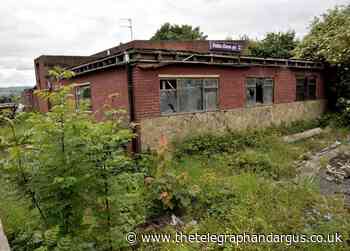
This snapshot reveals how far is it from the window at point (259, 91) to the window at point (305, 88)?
2214 millimetres

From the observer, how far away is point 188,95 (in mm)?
8484

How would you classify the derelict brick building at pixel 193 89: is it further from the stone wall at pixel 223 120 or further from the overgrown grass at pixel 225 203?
the overgrown grass at pixel 225 203

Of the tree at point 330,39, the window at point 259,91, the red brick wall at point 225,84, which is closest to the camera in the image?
the red brick wall at point 225,84

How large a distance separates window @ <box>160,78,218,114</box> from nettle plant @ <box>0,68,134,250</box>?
17.3 ft

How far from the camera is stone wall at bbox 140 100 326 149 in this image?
7.48 m

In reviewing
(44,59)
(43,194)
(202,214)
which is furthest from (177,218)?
(44,59)

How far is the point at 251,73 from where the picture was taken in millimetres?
10289

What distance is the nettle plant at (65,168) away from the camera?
2.46 m

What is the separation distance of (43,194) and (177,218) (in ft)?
7.75

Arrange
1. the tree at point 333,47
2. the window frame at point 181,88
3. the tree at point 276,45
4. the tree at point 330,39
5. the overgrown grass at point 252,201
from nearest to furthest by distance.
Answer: the overgrown grass at point 252,201
the window frame at point 181,88
the tree at point 330,39
the tree at point 333,47
the tree at point 276,45

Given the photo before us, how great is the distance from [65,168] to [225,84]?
25.7 feet

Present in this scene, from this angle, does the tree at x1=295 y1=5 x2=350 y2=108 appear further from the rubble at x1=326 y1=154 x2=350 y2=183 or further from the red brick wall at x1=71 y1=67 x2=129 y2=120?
the red brick wall at x1=71 y1=67 x2=129 y2=120

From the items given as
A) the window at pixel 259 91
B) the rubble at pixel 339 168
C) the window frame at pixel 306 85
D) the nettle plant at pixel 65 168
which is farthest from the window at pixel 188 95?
the window frame at pixel 306 85

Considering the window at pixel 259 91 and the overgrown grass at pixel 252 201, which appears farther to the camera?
the window at pixel 259 91
